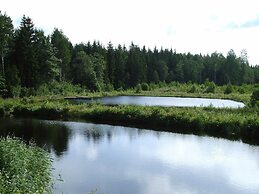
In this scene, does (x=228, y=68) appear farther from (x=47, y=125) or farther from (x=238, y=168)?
(x=238, y=168)

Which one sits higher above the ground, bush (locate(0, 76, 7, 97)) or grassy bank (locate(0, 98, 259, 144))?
bush (locate(0, 76, 7, 97))

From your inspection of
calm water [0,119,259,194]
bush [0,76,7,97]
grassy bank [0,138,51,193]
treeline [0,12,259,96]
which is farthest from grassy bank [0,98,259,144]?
grassy bank [0,138,51,193]

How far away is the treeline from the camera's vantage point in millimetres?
62250

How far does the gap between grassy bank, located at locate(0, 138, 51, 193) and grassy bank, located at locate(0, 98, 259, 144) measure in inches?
689

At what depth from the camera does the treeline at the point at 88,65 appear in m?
62.2

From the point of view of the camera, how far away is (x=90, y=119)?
3947cm

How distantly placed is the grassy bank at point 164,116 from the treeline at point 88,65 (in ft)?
44.5

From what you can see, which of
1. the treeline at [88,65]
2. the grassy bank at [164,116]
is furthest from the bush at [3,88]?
the grassy bank at [164,116]

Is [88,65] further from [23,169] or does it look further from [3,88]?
[23,169]

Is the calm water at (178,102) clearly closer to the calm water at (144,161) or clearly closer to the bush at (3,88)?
the bush at (3,88)

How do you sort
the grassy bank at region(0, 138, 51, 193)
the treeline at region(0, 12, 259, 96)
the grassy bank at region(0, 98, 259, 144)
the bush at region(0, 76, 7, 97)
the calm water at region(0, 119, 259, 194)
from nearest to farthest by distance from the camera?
1. the grassy bank at region(0, 138, 51, 193)
2. the calm water at region(0, 119, 259, 194)
3. the grassy bank at region(0, 98, 259, 144)
4. the bush at region(0, 76, 7, 97)
5. the treeline at region(0, 12, 259, 96)

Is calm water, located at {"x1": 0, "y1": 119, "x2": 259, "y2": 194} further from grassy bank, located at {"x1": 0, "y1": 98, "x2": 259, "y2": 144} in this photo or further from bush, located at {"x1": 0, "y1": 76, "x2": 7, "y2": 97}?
bush, located at {"x1": 0, "y1": 76, "x2": 7, "y2": 97}

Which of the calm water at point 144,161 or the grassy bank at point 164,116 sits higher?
the grassy bank at point 164,116

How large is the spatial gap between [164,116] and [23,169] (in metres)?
21.9
